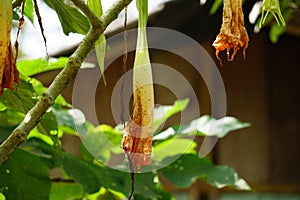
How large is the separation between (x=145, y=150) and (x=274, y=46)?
3.06 metres

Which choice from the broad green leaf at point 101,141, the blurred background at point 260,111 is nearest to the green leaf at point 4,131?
the broad green leaf at point 101,141

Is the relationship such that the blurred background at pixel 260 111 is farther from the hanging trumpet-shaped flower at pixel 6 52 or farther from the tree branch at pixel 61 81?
the hanging trumpet-shaped flower at pixel 6 52

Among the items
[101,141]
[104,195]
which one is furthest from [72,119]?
[104,195]

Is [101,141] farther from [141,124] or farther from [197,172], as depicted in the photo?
[141,124]

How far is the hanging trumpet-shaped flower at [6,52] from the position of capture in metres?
0.57

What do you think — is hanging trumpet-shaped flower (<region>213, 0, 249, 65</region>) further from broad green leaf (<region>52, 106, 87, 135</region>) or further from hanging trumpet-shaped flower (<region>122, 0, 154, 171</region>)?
broad green leaf (<region>52, 106, 87, 135</region>)

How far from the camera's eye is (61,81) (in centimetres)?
66

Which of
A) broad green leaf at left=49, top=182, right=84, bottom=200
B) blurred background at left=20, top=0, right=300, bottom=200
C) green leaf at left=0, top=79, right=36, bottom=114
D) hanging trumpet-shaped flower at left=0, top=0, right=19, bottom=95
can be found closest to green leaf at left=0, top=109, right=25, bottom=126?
broad green leaf at left=49, top=182, right=84, bottom=200

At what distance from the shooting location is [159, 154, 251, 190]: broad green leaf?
1.50 metres

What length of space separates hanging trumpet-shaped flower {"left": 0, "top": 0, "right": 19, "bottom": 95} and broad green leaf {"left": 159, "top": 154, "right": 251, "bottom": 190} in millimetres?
931

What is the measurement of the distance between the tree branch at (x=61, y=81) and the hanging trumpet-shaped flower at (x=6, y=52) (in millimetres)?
54

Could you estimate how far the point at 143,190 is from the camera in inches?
49.6

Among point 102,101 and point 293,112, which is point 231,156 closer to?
point 293,112

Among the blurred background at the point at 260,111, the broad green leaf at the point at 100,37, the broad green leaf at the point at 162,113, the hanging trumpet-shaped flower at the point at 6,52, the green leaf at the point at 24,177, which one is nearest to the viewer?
the hanging trumpet-shaped flower at the point at 6,52
